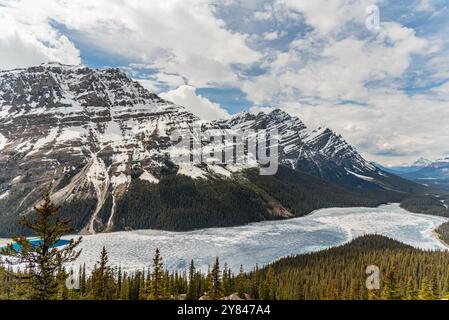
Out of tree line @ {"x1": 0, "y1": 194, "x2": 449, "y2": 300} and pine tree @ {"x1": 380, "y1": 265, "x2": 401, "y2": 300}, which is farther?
pine tree @ {"x1": 380, "y1": 265, "x2": 401, "y2": 300}

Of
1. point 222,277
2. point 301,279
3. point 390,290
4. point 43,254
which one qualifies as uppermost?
point 43,254

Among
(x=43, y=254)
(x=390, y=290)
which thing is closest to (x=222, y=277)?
(x=390, y=290)

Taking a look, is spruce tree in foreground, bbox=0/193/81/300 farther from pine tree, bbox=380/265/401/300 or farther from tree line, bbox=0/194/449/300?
pine tree, bbox=380/265/401/300

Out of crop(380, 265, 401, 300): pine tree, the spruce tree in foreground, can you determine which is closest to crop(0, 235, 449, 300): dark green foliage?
crop(380, 265, 401, 300): pine tree

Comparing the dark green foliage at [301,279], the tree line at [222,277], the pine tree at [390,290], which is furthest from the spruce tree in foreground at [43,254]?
the pine tree at [390,290]

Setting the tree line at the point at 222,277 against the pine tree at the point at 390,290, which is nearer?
the tree line at the point at 222,277

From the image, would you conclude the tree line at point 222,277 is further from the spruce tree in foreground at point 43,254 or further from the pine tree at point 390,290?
the pine tree at point 390,290

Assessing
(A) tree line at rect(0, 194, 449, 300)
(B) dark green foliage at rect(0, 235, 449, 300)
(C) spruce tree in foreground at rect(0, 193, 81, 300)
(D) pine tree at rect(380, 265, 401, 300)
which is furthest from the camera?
(B) dark green foliage at rect(0, 235, 449, 300)

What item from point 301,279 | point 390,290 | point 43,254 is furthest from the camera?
point 301,279

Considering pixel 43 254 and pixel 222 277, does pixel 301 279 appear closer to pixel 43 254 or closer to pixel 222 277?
pixel 222 277
